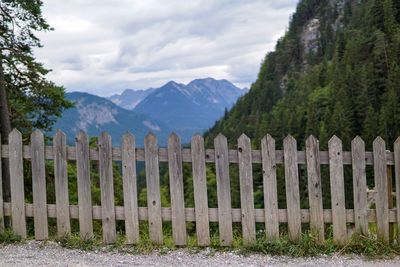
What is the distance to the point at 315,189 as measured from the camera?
7176 mm

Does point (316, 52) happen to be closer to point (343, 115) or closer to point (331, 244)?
point (343, 115)

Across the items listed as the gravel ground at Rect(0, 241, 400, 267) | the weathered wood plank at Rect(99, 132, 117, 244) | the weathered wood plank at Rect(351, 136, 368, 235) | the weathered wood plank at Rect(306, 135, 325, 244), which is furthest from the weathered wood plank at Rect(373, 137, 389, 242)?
the weathered wood plank at Rect(99, 132, 117, 244)

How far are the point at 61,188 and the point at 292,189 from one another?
A: 11.6ft

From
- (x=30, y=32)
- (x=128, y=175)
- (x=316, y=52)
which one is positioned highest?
(x=316, y=52)

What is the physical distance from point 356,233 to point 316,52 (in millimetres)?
161973

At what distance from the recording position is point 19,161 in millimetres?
7621

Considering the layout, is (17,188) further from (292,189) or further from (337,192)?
(337,192)

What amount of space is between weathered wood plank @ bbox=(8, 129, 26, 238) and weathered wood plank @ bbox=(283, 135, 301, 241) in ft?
13.5

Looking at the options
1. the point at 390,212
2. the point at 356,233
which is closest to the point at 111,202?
the point at 356,233

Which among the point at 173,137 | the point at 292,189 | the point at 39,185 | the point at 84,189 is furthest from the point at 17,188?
the point at 292,189

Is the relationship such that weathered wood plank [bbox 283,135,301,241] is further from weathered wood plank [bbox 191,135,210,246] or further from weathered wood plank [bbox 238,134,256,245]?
weathered wood plank [bbox 191,135,210,246]

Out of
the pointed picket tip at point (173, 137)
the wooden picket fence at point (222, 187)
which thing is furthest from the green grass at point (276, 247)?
the pointed picket tip at point (173, 137)

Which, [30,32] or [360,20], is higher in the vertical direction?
[360,20]

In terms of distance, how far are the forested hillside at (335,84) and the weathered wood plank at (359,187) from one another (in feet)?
89.5
